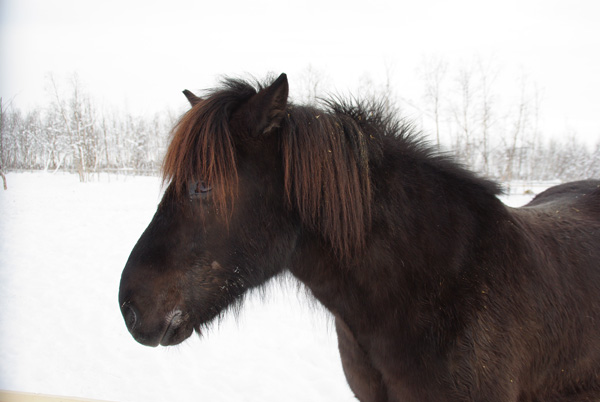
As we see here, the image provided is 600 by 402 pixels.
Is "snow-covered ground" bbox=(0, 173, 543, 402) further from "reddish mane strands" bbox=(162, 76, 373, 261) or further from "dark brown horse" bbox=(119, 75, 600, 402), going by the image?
"reddish mane strands" bbox=(162, 76, 373, 261)

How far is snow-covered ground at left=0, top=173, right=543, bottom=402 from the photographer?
4.41 meters

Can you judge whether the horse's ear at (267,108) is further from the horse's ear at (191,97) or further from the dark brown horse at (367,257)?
the horse's ear at (191,97)

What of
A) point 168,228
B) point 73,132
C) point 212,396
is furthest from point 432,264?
point 73,132

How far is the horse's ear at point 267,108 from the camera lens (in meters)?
1.59

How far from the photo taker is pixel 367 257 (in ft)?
5.67

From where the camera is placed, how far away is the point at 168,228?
1616 millimetres

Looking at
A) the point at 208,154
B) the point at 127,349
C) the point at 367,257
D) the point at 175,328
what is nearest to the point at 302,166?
the point at 208,154

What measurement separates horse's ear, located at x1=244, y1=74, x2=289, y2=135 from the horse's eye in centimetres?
32

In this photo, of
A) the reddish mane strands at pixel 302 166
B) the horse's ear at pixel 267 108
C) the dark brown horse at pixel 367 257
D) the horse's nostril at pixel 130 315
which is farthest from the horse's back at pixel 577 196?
the horse's nostril at pixel 130 315

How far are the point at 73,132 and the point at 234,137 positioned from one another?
42471 mm

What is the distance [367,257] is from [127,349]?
4955 mm

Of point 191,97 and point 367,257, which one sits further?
point 191,97

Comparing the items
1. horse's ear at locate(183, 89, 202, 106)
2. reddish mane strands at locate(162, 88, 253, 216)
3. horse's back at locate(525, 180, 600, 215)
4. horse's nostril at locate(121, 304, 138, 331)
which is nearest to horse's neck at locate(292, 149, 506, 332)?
reddish mane strands at locate(162, 88, 253, 216)

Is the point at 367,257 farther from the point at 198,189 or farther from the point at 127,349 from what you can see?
the point at 127,349
